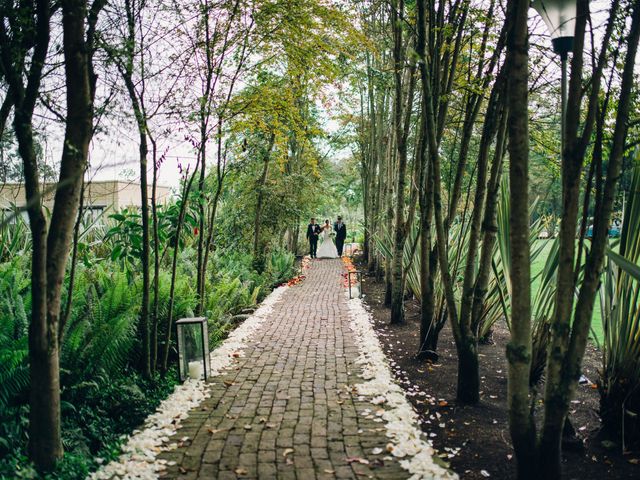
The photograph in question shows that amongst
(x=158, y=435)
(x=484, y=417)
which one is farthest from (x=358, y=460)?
(x=158, y=435)

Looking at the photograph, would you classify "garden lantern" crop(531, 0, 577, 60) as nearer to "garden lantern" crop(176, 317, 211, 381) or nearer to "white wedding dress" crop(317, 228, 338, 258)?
"garden lantern" crop(176, 317, 211, 381)

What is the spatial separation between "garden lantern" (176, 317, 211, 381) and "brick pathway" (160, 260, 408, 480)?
250mm

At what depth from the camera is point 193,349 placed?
548 centimetres

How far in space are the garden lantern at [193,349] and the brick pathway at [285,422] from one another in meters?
0.25

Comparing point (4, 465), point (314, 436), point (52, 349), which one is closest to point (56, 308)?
point (52, 349)

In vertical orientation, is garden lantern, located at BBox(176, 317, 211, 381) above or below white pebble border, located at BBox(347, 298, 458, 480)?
above

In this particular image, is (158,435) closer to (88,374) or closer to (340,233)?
(88,374)

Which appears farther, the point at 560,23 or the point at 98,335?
the point at 98,335

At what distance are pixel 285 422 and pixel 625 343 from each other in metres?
2.64

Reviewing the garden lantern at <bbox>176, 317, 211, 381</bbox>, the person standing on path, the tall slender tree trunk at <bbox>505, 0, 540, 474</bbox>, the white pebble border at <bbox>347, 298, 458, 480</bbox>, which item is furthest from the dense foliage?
the person standing on path

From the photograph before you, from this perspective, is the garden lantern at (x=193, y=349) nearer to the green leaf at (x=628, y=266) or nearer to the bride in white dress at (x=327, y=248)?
the green leaf at (x=628, y=266)

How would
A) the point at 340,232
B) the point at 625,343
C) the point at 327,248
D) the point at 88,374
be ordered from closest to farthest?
the point at 625,343 → the point at 88,374 → the point at 340,232 → the point at 327,248

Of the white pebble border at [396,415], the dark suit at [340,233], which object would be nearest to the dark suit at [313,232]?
the dark suit at [340,233]

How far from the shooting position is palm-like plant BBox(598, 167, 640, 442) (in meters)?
3.55
